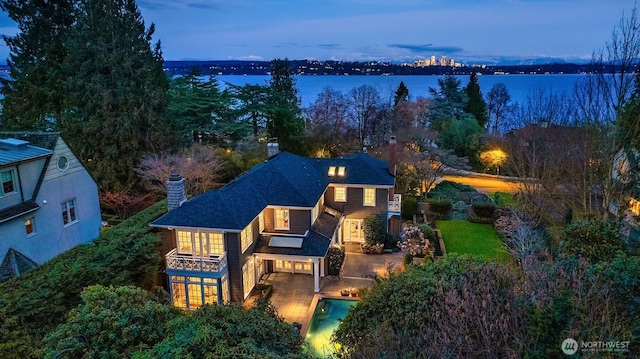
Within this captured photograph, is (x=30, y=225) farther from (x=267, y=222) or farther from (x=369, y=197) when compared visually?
(x=369, y=197)

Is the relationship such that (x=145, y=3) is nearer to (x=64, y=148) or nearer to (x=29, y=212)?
(x=64, y=148)

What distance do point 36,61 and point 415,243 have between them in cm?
3113

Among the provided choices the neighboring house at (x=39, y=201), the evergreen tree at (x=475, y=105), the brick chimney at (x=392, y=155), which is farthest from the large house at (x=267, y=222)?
the evergreen tree at (x=475, y=105)

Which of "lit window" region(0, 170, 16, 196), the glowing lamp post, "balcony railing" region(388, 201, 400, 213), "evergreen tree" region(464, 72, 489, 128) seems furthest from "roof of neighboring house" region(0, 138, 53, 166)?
"evergreen tree" region(464, 72, 489, 128)

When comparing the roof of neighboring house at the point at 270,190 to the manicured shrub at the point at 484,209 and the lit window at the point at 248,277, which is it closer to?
the lit window at the point at 248,277

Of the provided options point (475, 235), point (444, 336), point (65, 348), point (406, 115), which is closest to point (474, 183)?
point (406, 115)

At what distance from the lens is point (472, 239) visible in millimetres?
25125

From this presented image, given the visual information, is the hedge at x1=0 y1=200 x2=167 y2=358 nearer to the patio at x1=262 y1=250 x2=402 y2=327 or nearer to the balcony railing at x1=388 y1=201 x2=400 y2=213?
the patio at x1=262 y1=250 x2=402 y2=327

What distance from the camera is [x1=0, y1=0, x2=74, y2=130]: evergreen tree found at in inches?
1132

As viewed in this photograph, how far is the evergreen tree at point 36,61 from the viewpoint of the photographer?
28750mm

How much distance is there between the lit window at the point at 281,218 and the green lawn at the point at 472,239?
30.7 ft

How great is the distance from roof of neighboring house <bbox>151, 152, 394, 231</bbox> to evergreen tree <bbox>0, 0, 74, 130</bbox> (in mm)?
18287

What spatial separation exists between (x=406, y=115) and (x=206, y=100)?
2275 cm

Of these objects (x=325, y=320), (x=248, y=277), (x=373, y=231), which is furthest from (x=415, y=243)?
(x=248, y=277)
